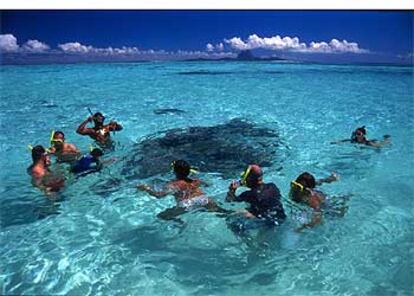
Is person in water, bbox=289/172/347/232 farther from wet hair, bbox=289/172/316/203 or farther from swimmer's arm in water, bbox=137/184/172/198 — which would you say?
swimmer's arm in water, bbox=137/184/172/198

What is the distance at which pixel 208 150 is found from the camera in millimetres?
8227

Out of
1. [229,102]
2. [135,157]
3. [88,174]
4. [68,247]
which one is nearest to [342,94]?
[229,102]

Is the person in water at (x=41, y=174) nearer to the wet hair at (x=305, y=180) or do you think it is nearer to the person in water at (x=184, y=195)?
the person in water at (x=184, y=195)

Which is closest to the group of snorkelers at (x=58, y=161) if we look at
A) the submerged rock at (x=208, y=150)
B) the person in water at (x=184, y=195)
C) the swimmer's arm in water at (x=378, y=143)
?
the submerged rock at (x=208, y=150)

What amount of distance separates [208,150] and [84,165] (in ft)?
8.15

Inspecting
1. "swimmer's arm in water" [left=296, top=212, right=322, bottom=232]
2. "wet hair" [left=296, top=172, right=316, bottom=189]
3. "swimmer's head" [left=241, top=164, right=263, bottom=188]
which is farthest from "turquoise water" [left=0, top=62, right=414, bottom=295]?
"swimmer's head" [left=241, top=164, right=263, bottom=188]

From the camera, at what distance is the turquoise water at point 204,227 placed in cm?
486

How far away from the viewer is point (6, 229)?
5695 millimetres

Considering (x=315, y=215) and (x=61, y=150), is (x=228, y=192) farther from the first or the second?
(x=61, y=150)

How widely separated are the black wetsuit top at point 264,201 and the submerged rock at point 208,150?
1923mm

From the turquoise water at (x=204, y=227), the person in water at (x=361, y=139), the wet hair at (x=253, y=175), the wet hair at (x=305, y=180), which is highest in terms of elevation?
the wet hair at (x=253, y=175)

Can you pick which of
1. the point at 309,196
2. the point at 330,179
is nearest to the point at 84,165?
the point at 309,196
